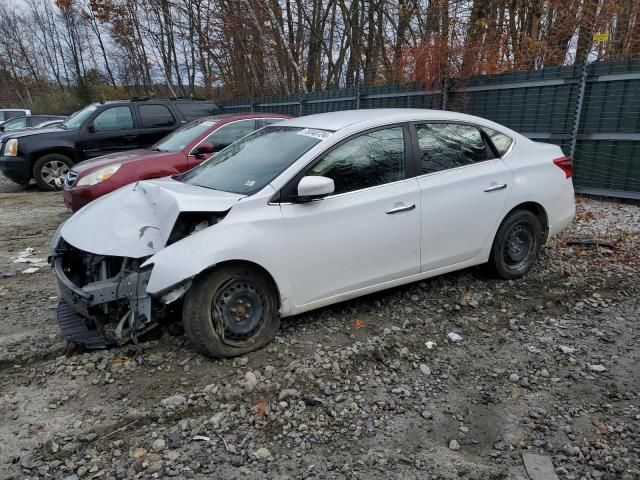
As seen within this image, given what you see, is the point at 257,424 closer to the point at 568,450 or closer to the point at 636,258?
the point at 568,450

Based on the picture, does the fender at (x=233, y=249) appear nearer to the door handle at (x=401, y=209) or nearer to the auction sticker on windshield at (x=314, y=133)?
the auction sticker on windshield at (x=314, y=133)

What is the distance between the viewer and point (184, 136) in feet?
23.8

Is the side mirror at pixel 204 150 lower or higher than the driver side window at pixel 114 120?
lower

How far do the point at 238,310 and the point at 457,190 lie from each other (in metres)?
2.14

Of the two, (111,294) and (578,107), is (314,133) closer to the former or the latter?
(111,294)

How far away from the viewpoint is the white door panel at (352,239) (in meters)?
3.45

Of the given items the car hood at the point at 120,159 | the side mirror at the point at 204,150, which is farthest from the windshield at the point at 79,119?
the side mirror at the point at 204,150

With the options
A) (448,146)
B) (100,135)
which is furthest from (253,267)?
(100,135)

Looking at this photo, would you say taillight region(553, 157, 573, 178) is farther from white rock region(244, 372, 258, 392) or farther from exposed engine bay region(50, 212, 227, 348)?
white rock region(244, 372, 258, 392)

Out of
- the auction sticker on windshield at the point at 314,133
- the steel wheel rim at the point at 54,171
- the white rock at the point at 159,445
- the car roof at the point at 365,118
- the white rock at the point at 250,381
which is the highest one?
the car roof at the point at 365,118

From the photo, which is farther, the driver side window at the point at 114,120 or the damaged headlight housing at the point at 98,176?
the driver side window at the point at 114,120

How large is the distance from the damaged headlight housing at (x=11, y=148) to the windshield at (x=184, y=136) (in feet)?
15.5

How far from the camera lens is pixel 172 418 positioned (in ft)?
9.27

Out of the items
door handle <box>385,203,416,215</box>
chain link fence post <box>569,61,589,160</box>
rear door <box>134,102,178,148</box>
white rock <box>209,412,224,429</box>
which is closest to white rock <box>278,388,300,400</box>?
white rock <box>209,412,224,429</box>
